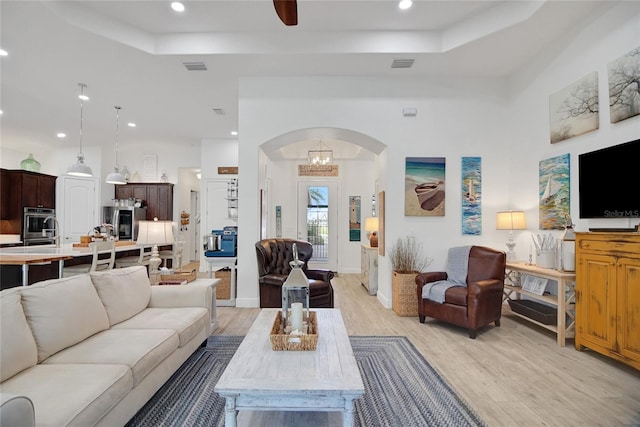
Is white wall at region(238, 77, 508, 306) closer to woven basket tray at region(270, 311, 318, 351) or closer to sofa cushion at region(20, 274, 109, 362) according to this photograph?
sofa cushion at region(20, 274, 109, 362)

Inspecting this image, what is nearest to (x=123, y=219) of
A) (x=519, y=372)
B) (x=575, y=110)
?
(x=519, y=372)

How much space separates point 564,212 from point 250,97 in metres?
4.30

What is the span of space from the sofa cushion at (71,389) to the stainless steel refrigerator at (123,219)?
729cm

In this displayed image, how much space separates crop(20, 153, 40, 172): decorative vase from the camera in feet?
24.4

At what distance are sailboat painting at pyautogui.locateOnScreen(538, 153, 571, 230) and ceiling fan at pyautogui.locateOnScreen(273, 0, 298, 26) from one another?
3426 mm

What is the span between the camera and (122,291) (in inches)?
103

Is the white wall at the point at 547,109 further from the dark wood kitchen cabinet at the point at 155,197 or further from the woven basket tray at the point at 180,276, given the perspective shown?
the dark wood kitchen cabinet at the point at 155,197

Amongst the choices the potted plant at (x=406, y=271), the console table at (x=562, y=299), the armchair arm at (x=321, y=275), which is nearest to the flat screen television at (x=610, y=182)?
the console table at (x=562, y=299)

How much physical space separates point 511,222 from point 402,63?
254 centimetres

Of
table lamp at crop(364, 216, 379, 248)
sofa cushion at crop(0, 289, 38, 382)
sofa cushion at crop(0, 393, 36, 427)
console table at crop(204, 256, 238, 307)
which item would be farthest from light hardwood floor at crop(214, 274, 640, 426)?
sofa cushion at crop(0, 393, 36, 427)

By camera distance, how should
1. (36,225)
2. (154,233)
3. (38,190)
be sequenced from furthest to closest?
(38,190), (36,225), (154,233)

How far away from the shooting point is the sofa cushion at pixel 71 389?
1355 mm

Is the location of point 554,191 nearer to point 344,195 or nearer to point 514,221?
point 514,221

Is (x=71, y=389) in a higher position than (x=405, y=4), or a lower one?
lower
